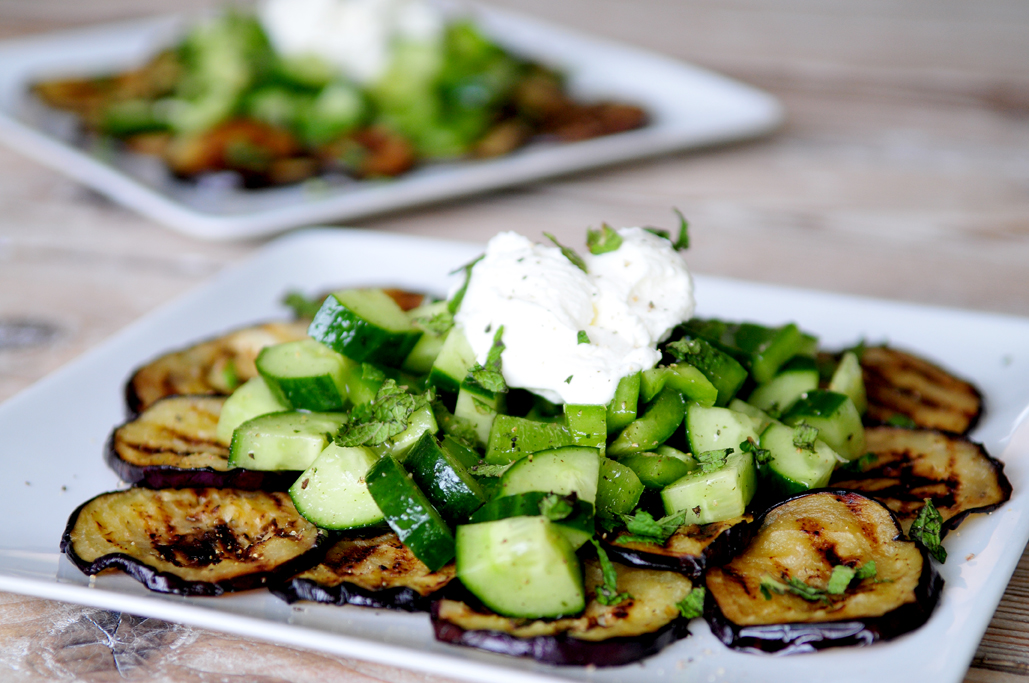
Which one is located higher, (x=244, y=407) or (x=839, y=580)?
(x=839, y=580)

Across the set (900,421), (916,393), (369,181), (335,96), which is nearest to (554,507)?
(900,421)

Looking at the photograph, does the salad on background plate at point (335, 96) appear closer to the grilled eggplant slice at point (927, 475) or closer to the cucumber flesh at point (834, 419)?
the cucumber flesh at point (834, 419)

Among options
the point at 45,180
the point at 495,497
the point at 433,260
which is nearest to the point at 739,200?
the point at 433,260

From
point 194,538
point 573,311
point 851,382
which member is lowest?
point 194,538

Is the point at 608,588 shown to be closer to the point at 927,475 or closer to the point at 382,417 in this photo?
the point at 382,417

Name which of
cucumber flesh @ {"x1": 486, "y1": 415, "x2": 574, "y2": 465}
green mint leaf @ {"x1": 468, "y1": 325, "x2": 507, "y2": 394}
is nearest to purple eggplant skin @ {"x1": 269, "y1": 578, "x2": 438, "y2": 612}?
cucumber flesh @ {"x1": 486, "y1": 415, "x2": 574, "y2": 465}

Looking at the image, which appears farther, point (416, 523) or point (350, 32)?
point (350, 32)
